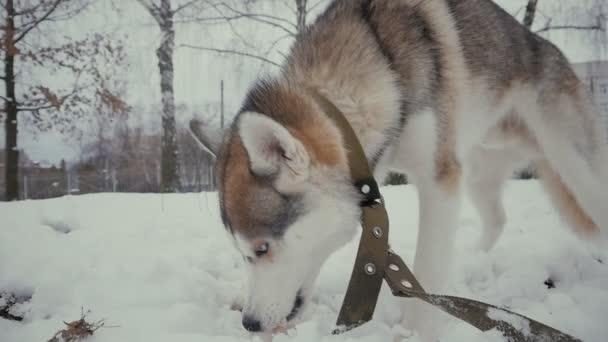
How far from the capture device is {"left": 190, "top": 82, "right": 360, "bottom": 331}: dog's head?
144 cm

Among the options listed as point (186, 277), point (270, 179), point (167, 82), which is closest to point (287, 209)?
point (270, 179)

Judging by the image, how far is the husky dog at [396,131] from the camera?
146cm

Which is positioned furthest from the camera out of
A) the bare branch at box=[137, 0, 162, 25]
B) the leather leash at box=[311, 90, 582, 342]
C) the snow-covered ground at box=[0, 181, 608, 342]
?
the bare branch at box=[137, 0, 162, 25]

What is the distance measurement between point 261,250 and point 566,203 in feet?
7.70

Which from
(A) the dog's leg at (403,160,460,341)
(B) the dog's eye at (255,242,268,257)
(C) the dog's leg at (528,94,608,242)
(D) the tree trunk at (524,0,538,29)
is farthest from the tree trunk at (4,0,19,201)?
(D) the tree trunk at (524,0,538,29)

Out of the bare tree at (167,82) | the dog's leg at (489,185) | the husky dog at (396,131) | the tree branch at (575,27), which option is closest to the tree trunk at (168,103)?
the bare tree at (167,82)

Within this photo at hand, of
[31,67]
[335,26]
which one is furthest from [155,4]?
[335,26]

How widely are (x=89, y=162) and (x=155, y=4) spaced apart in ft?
27.5

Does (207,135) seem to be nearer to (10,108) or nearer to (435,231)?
(435,231)

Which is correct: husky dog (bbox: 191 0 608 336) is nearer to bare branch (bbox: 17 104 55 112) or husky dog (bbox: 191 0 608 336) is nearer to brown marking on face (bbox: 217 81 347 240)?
brown marking on face (bbox: 217 81 347 240)

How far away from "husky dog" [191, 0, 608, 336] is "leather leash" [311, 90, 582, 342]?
0.18 feet

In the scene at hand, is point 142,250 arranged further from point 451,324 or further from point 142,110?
→ point 142,110

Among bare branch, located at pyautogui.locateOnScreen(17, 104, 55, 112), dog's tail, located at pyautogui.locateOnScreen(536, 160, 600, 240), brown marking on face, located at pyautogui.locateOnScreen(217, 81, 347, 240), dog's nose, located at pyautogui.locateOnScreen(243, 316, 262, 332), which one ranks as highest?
bare branch, located at pyautogui.locateOnScreen(17, 104, 55, 112)

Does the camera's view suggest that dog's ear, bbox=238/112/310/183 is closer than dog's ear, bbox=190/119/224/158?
Yes
